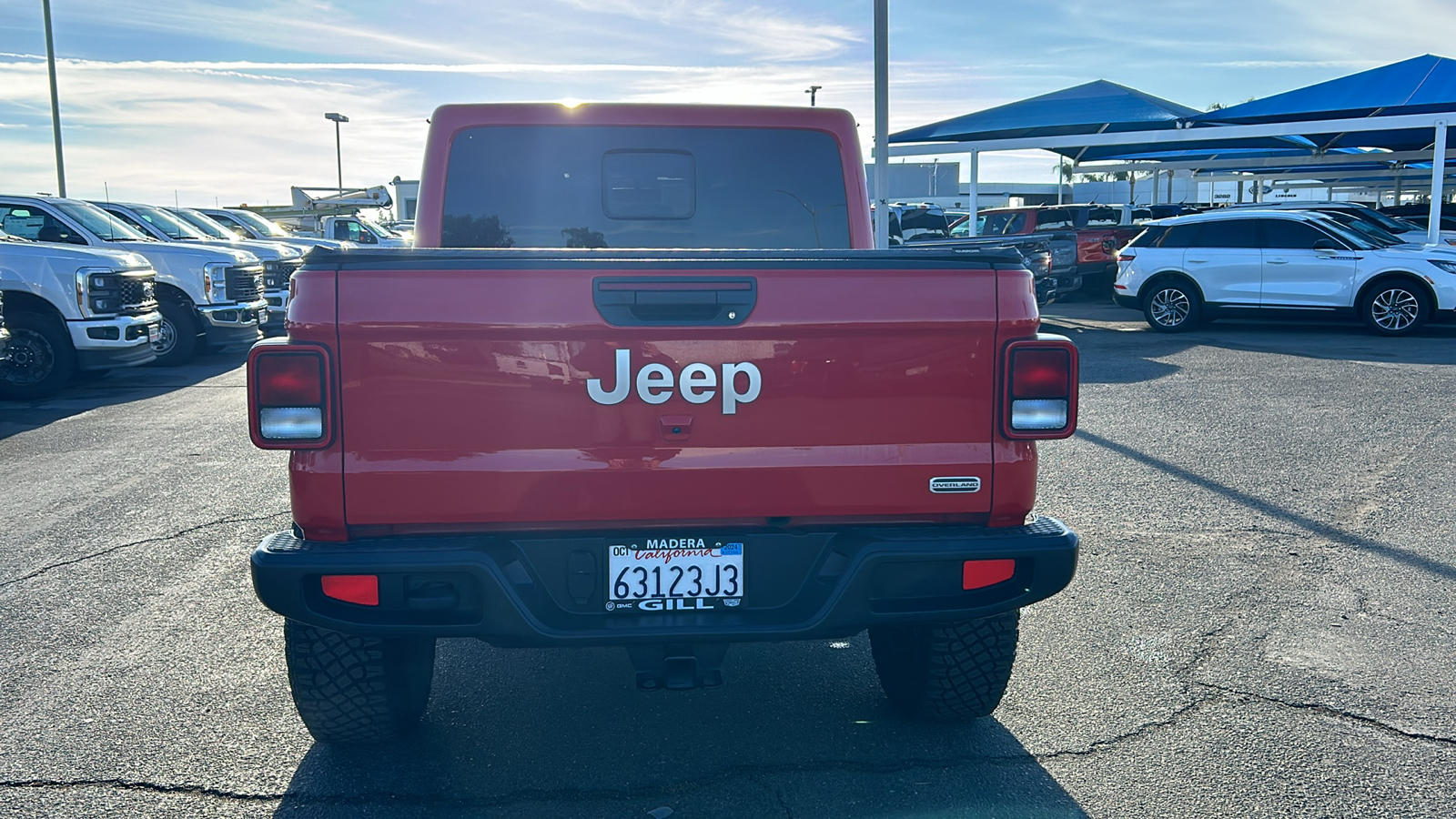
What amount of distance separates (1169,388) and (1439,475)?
3.80 m

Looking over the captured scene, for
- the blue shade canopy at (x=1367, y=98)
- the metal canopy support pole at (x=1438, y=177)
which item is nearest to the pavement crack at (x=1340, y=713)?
the metal canopy support pole at (x=1438, y=177)

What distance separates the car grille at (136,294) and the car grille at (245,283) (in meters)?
1.78

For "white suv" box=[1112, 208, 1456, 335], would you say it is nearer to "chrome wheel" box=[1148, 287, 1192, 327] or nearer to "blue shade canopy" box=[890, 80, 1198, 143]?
"chrome wheel" box=[1148, 287, 1192, 327]

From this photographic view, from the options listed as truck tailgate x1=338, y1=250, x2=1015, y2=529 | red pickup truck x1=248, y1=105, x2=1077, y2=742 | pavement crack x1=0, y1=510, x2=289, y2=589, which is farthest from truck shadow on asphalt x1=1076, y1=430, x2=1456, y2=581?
pavement crack x1=0, y1=510, x2=289, y2=589

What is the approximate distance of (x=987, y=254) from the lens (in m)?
3.05

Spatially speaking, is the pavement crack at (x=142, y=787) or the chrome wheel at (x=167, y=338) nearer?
the pavement crack at (x=142, y=787)

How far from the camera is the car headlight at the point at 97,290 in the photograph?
1109 cm

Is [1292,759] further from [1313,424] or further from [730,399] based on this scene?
[1313,424]

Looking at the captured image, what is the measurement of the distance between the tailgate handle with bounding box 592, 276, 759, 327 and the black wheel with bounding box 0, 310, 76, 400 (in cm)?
1016

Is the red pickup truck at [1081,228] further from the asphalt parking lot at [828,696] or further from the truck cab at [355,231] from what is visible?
the asphalt parking lot at [828,696]

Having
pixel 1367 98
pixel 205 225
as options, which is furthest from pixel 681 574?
pixel 1367 98

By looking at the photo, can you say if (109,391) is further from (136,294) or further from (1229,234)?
(1229,234)

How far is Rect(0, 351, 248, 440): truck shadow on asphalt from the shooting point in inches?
396

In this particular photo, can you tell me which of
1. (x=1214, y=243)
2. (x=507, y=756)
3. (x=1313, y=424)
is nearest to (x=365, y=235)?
(x=1214, y=243)
